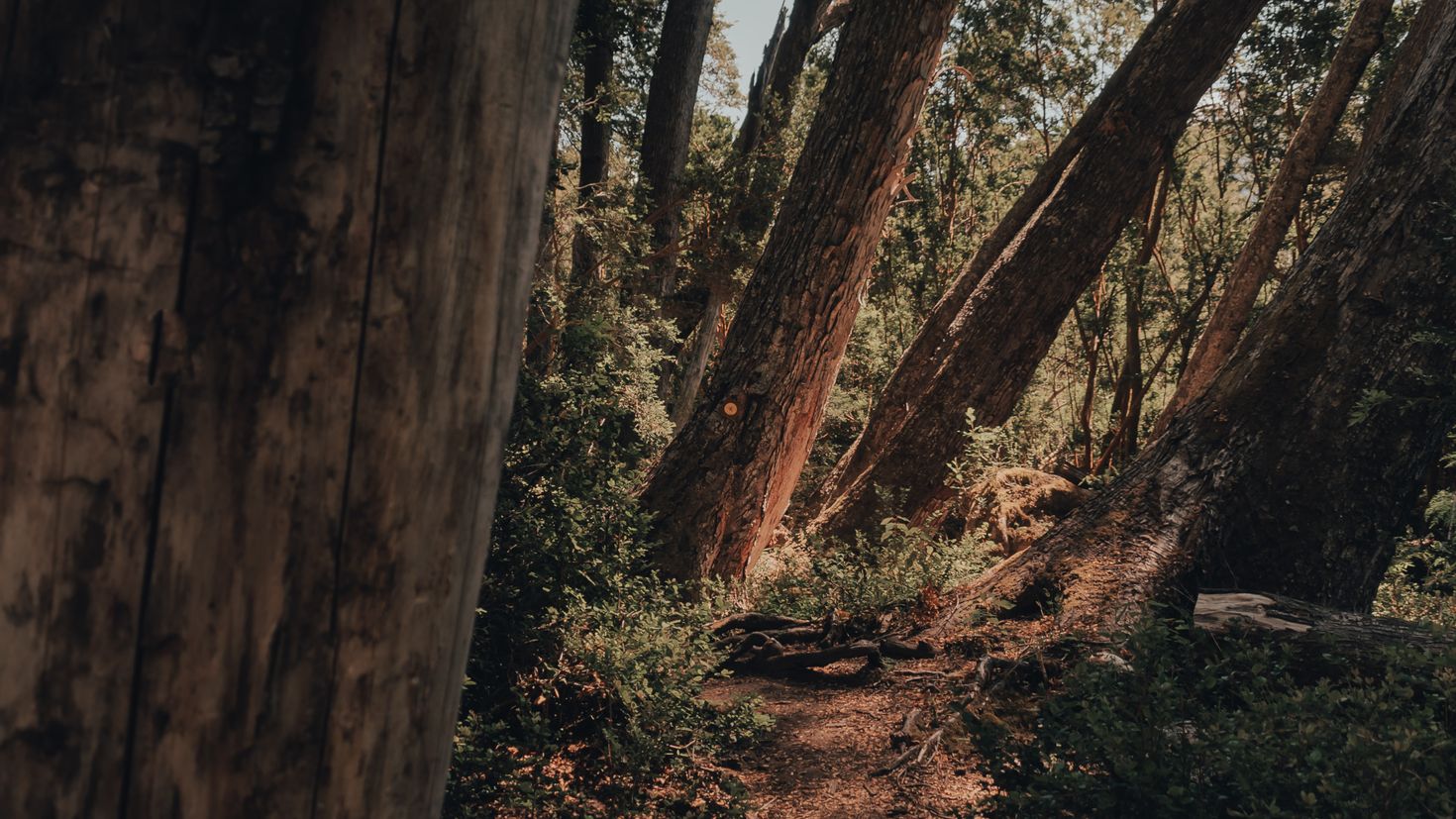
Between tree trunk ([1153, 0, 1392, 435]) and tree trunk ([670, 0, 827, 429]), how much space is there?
5.12m

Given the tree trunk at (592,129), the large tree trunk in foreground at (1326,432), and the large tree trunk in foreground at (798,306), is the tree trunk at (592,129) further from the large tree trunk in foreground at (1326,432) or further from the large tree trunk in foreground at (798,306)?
the large tree trunk in foreground at (1326,432)

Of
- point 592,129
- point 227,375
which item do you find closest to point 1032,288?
point 592,129

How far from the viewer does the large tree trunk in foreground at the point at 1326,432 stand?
4.60 meters

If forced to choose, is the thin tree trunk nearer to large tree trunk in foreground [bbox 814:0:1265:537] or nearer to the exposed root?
large tree trunk in foreground [bbox 814:0:1265:537]

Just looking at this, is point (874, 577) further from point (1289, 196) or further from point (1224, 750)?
point (1289, 196)

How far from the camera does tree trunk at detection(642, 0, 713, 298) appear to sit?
1103 cm

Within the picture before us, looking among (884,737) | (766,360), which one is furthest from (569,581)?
(766,360)

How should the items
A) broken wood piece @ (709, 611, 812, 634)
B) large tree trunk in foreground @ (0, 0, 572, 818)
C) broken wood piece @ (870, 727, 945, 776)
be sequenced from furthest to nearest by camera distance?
broken wood piece @ (709, 611, 812, 634)
broken wood piece @ (870, 727, 945, 776)
large tree trunk in foreground @ (0, 0, 572, 818)

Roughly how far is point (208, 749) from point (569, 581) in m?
3.43

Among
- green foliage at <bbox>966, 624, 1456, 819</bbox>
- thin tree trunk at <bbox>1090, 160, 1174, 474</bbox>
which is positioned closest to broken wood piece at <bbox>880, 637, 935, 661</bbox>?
green foliage at <bbox>966, 624, 1456, 819</bbox>

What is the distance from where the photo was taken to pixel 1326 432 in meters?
4.66

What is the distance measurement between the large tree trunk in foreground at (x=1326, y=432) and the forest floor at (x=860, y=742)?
2.51ft

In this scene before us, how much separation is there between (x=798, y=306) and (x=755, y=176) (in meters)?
5.56

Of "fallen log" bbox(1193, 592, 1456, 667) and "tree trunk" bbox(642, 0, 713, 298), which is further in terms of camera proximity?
"tree trunk" bbox(642, 0, 713, 298)
